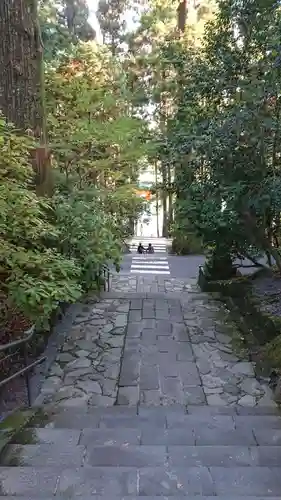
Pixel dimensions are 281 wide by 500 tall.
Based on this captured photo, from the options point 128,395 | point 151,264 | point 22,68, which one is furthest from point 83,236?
point 151,264

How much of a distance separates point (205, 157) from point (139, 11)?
14259mm

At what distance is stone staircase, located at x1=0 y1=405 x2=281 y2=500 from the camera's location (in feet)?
7.91

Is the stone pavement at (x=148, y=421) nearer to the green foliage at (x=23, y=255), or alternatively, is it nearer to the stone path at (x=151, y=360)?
the stone path at (x=151, y=360)

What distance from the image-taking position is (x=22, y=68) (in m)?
4.79

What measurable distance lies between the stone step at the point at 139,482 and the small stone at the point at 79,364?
2.17 m

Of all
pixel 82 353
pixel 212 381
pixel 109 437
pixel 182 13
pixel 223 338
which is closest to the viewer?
pixel 109 437

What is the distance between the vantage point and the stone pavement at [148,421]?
2.46 meters

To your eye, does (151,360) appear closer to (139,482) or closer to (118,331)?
(118,331)

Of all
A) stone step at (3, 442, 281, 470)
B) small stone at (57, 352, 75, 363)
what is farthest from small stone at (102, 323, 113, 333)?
stone step at (3, 442, 281, 470)

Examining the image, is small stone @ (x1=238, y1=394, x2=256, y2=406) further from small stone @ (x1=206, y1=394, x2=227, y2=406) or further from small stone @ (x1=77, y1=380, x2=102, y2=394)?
small stone @ (x1=77, y1=380, x2=102, y2=394)

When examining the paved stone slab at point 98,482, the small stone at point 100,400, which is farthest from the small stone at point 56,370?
the paved stone slab at point 98,482

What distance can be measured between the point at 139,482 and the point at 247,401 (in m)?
1.87

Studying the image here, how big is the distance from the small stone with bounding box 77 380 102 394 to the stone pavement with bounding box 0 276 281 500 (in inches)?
0.4

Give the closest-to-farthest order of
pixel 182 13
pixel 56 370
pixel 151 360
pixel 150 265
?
pixel 56 370 < pixel 151 360 < pixel 150 265 < pixel 182 13
